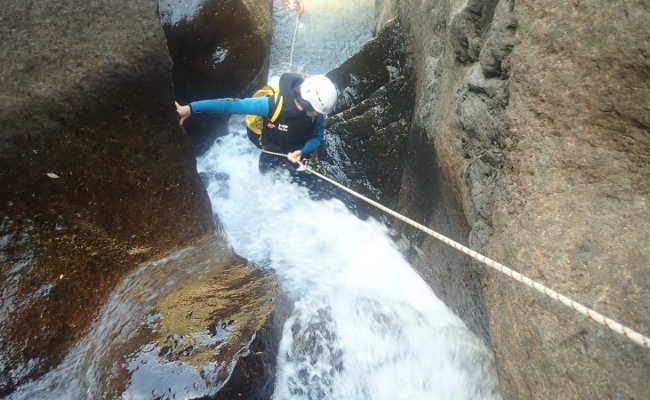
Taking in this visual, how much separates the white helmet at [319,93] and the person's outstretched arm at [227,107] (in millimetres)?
473

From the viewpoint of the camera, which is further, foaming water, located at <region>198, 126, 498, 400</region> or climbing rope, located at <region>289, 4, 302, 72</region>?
climbing rope, located at <region>289, 4, 302, 72</region>

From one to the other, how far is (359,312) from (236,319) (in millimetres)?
1349

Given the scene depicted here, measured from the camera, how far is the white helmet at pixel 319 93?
4254 mm

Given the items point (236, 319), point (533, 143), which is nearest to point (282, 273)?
point (236, 319)

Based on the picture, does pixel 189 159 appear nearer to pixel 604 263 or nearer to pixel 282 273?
pixel 282 273

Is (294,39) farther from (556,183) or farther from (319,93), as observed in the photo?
(556,183)

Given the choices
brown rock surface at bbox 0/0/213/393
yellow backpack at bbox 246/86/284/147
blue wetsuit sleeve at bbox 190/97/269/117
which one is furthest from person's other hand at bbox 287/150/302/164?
brown rock surface at bbox 0/0/213/393

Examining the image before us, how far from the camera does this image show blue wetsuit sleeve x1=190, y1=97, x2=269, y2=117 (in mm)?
4117

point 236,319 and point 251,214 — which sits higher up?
point 236,319

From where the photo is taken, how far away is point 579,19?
215 cm

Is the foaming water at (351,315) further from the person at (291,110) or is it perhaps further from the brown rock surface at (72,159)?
the brown rock surface at (72,159)

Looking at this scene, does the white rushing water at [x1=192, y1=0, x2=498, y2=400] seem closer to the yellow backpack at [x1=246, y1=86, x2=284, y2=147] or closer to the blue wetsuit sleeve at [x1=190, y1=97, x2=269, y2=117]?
the yellow backpack at [x1=246, y1=86, x2=284, y2=147]

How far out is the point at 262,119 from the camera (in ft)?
16.2

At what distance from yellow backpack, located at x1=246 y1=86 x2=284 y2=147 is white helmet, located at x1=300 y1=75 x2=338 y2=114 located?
31cm
